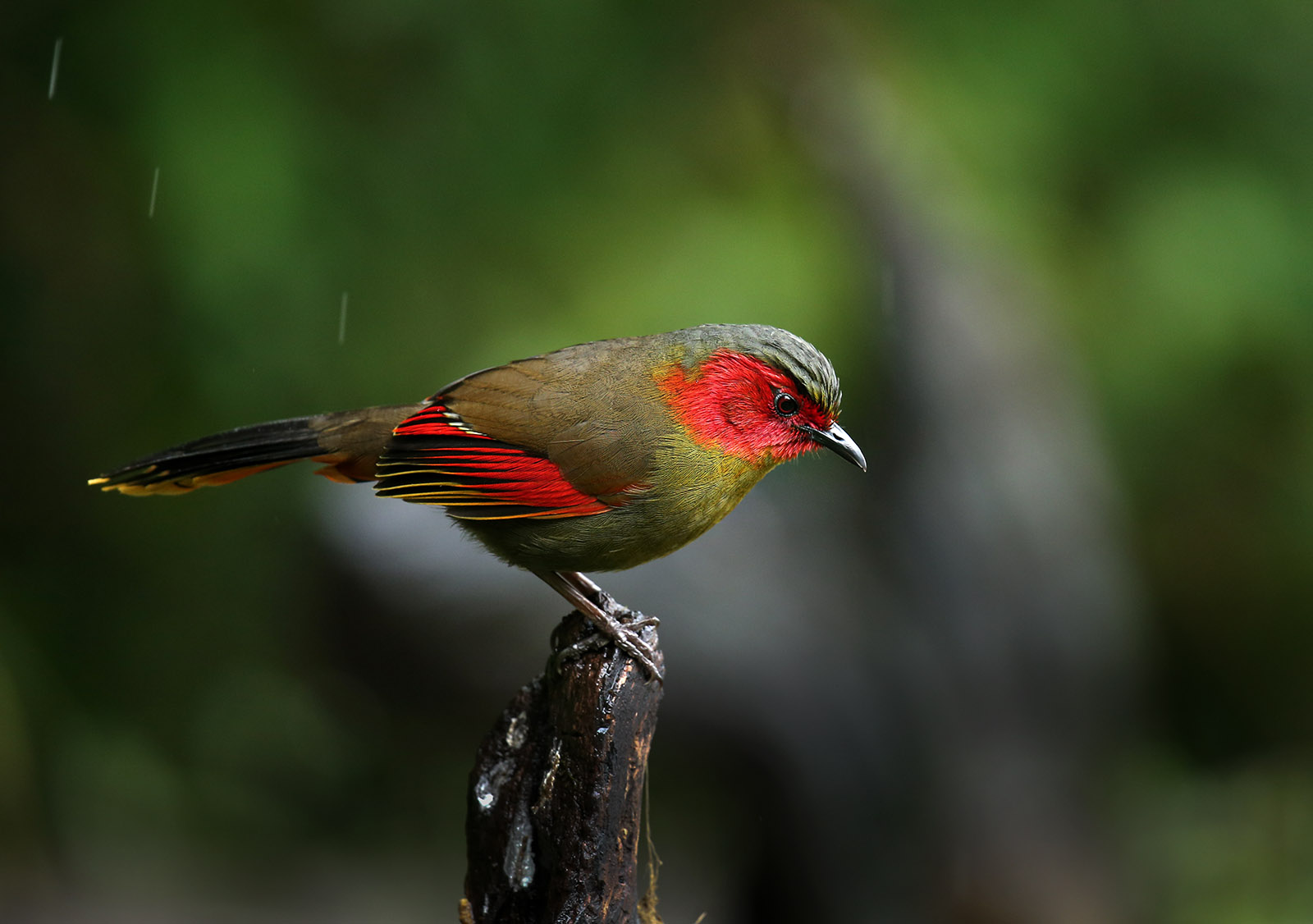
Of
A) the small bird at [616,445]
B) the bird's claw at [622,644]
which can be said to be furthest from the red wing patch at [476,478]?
the bird's claw at [622,644]

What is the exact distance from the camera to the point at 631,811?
8.90 feet

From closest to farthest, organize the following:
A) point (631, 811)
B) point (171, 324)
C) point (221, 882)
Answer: point (631, 811) < point (171, 324) < point (221, 882)

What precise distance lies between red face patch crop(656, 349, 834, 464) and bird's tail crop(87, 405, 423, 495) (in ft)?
2.40

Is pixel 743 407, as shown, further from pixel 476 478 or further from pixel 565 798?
pixel 565 798

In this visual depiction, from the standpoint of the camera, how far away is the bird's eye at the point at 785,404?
290 cm

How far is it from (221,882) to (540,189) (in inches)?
144

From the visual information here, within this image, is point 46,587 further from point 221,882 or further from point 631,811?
point 631,811

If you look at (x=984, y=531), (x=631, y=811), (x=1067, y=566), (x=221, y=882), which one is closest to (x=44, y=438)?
(x=221, y=882)

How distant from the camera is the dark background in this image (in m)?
5.12

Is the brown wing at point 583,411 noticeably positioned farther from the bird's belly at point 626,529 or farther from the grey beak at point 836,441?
the grey beak at point 836,441

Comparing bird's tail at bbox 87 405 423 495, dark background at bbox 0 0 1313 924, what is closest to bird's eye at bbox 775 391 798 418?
bird's tail at bbox 87 405 423 495

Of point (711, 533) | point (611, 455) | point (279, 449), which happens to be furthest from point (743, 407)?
point (711, 533)

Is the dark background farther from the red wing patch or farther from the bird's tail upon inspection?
→ the red wing patch

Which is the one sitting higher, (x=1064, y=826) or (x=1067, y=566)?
(x=1067, y=566)
